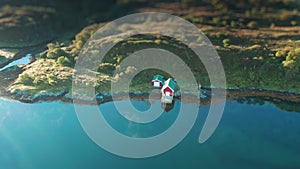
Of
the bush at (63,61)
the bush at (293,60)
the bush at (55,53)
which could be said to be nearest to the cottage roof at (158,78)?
the bush at (63,61)

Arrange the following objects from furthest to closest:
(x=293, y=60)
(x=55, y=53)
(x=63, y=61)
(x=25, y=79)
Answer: (x=55, y=53) → (x=63, y=61) → (x=293, y=60) → (x=25, y=79)

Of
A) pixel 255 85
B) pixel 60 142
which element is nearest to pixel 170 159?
pixel 60 142

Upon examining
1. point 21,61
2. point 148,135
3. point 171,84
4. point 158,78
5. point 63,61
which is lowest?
point 148,135

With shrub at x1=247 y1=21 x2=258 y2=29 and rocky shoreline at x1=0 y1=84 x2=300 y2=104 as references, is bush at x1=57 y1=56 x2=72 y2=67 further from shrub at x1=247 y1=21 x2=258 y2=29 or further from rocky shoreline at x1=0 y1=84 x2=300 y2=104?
shrub at x1=247 y1=21 x2=258 y2=29

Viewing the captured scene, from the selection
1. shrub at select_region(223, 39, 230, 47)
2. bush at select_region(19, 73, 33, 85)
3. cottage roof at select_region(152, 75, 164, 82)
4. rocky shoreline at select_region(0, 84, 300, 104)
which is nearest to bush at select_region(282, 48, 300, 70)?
rocky shoreline at select_region(0, 84, 300, 104)

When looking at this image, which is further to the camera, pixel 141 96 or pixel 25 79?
pixel 25 79

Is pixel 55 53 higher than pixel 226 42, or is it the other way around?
pixel 226 42

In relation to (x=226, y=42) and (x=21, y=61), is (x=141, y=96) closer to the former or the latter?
(x=226, y=42)

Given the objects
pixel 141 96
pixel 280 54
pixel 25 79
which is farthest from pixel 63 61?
pixel 280 54
